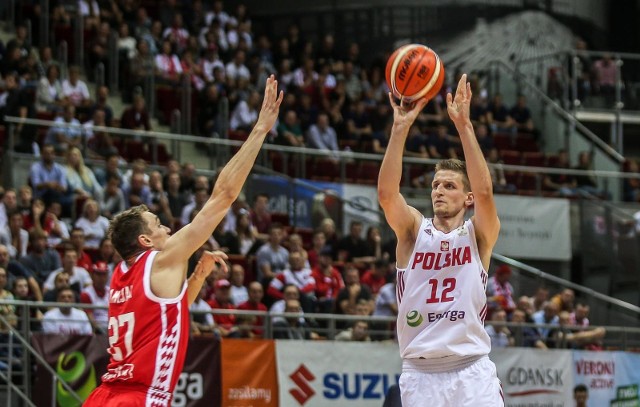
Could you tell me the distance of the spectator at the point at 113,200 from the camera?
16875 millimetres

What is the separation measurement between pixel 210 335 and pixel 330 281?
9.21 feet

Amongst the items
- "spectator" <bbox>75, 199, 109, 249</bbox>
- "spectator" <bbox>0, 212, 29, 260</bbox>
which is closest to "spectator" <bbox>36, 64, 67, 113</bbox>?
"spectator" <bbox>75, 199, 109, 249</bbox>

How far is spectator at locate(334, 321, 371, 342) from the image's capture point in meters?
15.4

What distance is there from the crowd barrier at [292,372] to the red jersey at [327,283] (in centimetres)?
205

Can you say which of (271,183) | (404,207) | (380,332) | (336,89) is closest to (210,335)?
(380,332)

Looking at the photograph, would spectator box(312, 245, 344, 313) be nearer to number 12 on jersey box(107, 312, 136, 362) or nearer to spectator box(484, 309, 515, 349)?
spectator box(484, 309, 515, 349)

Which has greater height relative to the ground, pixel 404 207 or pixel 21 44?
pixel 21 44

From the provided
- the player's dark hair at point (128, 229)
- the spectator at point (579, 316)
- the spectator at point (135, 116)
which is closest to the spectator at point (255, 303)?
the spectator at point (135, 116)

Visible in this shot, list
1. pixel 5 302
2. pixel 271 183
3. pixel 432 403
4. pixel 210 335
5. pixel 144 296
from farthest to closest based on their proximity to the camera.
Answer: pixel 271 183
pixel 210 335
pixel 5 302
pixel 432 403
pixel 144 296

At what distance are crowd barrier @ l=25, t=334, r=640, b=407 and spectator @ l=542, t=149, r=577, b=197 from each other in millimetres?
6970

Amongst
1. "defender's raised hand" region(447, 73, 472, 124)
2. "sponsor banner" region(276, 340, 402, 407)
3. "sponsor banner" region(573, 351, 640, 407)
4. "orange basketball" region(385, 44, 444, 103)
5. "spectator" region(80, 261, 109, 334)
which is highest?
"orange basketball" region(385, 44, 444, 103)

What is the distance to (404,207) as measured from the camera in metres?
8.01

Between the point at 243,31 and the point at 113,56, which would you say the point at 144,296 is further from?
the point at 243,31

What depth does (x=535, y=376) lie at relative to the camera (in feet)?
52.4
